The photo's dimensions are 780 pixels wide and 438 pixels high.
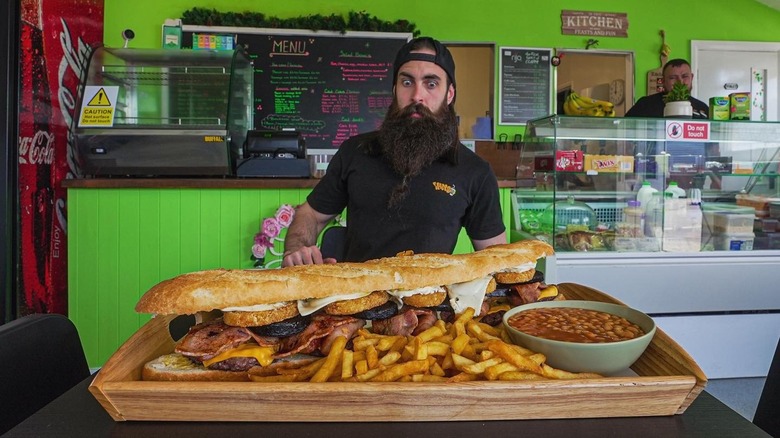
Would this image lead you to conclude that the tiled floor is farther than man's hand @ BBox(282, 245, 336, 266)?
Yes

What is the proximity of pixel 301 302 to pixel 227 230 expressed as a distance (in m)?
2.28

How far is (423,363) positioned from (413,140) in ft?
4.57

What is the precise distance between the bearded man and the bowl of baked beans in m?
0.99

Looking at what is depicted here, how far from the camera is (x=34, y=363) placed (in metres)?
1.14

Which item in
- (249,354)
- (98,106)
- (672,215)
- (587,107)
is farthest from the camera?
(587,107)

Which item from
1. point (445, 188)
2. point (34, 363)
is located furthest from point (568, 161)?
point (34, 363)

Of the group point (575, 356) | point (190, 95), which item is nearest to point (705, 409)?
point (575, 356)

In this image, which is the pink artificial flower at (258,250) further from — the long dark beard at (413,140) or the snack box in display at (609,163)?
the snack box in display at (609,163)

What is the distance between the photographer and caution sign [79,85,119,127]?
319 centimetres

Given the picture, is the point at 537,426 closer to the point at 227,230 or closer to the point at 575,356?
the point at 575,356

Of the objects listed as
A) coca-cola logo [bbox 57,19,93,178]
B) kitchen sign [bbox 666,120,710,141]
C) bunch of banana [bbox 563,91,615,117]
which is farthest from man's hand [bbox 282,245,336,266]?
bunch of banana [bbox 563,91,615,117]

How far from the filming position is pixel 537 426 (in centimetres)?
80

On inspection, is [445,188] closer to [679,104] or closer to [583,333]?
[583,333]

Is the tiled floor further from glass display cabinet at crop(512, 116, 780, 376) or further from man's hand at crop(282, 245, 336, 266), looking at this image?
man's hand at crop(282, 245, 336, 266)
